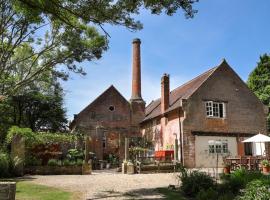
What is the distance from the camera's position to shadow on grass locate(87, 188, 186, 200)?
42.9 feet

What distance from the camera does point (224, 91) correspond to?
1359 inches

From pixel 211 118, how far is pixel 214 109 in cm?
100

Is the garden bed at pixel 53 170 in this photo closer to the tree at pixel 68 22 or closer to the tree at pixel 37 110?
the tree at pixel 68 22

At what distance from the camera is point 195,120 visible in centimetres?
3259

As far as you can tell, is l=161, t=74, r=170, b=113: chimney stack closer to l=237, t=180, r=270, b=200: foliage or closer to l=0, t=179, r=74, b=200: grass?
l=0, t=179, r=74, b=200: grass

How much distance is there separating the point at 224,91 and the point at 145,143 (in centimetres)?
1036

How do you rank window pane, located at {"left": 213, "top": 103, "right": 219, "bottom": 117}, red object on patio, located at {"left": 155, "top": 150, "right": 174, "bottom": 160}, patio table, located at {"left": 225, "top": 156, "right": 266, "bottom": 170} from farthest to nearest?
1. window pane, located at {"left": 213, "top": 103, "right": 219, "bottom": 117}
2. red object on patio, located at {"left": 155, "top": 150, "right": 174, "bottom": 160}
3. patio table, located at {"left": 225, "top": 156, "right": 266, "bottom": 170}

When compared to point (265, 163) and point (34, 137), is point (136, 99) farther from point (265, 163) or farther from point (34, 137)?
point (265, 163)

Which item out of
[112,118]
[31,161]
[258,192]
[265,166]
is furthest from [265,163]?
[112,118]

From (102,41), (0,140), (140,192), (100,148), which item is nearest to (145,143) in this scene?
(100,148)

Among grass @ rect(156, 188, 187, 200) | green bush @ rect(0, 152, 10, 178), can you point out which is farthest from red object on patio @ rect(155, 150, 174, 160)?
grass @ rect(156, 188, 187, 200)

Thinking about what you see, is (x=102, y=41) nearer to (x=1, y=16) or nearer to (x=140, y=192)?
(x=1, y=16)

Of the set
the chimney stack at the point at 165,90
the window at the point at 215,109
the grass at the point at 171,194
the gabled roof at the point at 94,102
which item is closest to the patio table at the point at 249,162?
the grass at the point at 171,194

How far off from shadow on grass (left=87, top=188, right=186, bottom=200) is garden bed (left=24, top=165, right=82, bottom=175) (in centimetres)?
998
